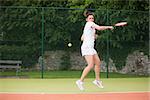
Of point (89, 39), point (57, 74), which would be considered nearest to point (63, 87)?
point (89, 39)

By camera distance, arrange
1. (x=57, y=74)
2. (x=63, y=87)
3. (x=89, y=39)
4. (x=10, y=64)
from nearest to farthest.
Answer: (x=89, y=39)
(x=63, y=87)
(x=10, y=64)
(x=57, y=74)

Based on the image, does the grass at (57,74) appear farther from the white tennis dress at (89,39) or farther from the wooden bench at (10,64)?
the white tennis dress at (89,39)

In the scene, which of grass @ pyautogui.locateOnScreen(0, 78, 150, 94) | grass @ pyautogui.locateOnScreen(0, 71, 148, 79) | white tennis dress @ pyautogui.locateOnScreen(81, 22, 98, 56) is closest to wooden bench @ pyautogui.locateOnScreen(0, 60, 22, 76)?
grass @ pyautogui.locateOnScreen(0, 71, 148, 79)

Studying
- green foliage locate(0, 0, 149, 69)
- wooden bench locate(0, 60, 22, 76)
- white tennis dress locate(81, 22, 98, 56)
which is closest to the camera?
white tennis dress locate(81, 22, 98, 56)

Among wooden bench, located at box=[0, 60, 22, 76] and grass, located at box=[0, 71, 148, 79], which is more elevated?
wooden bench, located at box=[0, 60, 22, 76]

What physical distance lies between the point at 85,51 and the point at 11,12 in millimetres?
6416

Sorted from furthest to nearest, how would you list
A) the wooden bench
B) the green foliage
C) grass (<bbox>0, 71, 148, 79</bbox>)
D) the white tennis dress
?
the green foliage < the wooden bench < grass (<bbox>0, 71, 148, 79</bbox>) < the white tennis dress

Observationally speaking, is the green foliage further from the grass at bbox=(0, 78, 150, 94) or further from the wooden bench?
the grass at bbox=(0, 78, 150, 94)

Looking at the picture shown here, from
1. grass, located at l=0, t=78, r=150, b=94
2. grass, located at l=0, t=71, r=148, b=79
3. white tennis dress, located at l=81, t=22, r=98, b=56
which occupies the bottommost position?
grass, located at l=0, t=71, r=148, b=79

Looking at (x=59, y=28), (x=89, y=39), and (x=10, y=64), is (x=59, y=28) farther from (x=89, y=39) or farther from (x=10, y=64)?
(x=89, y=39)

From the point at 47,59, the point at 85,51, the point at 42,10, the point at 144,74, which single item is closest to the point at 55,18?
the point at 42,10

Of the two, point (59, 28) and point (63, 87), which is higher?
point (59, 28)

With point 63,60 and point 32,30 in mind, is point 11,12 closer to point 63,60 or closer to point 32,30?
point 32,30

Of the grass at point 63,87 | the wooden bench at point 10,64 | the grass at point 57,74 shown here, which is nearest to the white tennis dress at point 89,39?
the grass at point 63,87
